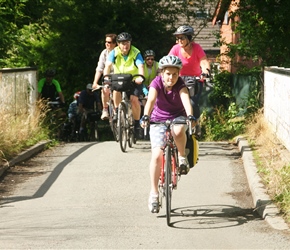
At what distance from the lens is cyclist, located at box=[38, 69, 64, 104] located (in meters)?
20.9

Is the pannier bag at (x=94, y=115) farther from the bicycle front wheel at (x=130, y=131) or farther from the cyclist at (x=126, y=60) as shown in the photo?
the cyclist at (x=126, y=60)

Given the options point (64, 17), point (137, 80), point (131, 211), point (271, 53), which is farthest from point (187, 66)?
point (64, 17)

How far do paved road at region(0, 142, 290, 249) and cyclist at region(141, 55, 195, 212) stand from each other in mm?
567

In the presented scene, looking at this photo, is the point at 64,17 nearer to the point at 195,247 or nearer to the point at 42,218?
the point at 42,218

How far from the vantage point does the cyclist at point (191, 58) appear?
13.5 meters

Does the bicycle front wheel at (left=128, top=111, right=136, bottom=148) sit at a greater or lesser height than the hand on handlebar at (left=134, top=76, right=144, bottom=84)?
lesser

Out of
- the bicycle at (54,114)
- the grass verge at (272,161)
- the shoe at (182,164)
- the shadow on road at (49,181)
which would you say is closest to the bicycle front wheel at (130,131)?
the shadow on road at (49,181)

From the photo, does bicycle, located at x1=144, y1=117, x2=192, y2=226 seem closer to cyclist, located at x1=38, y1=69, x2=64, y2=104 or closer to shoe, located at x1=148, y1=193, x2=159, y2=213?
shoe, located at x1=148, y1=193, x2=159, y2=213

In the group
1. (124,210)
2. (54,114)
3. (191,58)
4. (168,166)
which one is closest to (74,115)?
(54,114)

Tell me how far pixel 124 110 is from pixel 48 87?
5608 mm

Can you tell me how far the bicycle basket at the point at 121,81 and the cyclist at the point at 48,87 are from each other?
5.56 meters

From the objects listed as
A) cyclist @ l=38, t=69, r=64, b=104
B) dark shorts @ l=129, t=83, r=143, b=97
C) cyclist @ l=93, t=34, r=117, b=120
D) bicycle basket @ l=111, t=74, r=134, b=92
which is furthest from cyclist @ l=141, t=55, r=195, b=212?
cyclist @ l=38, t=69, r=64, b=104

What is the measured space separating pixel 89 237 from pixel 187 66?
5.44m

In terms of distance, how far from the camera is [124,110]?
52.0 feet
